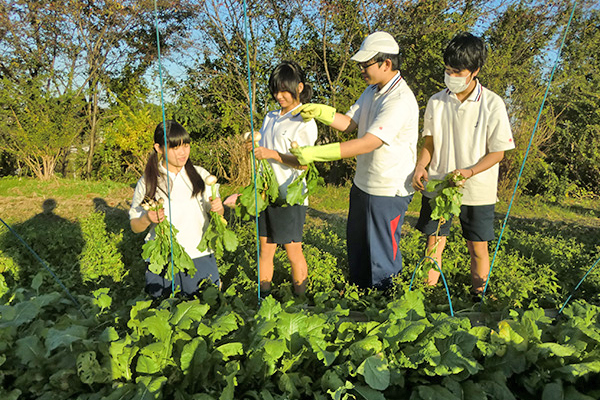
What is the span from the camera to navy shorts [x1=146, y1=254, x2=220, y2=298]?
2258mm

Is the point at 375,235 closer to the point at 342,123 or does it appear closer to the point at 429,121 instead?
the point at 342,123

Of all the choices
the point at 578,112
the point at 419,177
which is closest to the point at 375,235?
the point at 419,177

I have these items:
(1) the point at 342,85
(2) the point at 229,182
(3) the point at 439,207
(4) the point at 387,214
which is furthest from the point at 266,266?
(1) the point at 342,85

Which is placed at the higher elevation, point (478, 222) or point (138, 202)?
point (138, 202)

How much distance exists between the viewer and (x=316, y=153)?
193 centimetres

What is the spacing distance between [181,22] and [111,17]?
52.4 inches

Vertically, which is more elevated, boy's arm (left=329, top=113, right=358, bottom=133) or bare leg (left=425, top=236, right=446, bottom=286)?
boy's arm (left=329, top=113, right=358, bottom=133)

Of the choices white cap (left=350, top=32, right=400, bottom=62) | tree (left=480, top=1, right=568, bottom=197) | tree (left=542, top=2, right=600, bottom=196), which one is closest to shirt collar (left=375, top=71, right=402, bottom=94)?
white cap (left=350, top=32, right=400, bottom=62)

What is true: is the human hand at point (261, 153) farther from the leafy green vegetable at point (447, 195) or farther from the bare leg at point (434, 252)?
the bare leg at point (434, 252)

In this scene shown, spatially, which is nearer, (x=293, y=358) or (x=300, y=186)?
(x=293, y=358)

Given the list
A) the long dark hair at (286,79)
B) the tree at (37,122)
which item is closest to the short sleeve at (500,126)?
the long dark hair at (286,79)

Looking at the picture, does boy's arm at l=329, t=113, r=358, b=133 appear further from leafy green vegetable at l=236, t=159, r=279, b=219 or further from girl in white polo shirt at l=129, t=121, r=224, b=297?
girl in white polo shirt at l=129, t=121, r=224, b=297

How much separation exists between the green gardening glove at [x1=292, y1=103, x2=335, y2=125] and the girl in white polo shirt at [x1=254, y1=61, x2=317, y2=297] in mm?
93

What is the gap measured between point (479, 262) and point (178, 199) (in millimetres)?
1898
